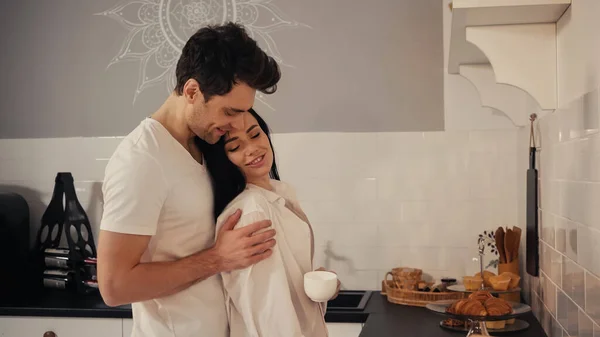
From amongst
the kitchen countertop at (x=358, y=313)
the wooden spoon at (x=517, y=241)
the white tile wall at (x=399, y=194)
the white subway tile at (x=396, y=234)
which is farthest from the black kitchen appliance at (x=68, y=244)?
the wooden spoon at (x=517, y=241)

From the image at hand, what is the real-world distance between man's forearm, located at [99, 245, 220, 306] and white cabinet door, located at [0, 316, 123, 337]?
Result: 1.32 m

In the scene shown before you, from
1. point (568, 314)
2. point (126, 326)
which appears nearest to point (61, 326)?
point (126, 326)

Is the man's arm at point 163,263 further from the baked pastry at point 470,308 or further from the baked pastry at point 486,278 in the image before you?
the baked pastry at point 486,278

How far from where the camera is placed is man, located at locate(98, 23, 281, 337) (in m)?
1.67

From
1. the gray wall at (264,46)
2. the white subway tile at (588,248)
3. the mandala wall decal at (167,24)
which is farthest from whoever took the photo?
the mandala wall decal at (167,24)

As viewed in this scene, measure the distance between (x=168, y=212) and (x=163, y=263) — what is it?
12cm

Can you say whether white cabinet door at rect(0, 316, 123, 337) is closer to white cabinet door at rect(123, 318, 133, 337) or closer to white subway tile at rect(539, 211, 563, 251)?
white cabinet door at rect(123, 318, 133, 337)

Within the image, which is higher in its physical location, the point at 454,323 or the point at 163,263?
the point at 163,263

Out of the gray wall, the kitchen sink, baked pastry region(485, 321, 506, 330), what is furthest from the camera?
the gray wall

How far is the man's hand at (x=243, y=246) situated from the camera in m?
1.75

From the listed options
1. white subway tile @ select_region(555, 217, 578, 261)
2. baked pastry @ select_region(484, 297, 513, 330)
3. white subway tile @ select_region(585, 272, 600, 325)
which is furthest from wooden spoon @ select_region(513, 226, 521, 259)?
white subway tile @ select_region(585, 272, 600, 325)

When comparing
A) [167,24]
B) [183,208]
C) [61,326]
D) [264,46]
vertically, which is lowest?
[61,326]

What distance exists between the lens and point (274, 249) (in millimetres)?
1824

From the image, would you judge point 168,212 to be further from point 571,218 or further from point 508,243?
point 508,243
